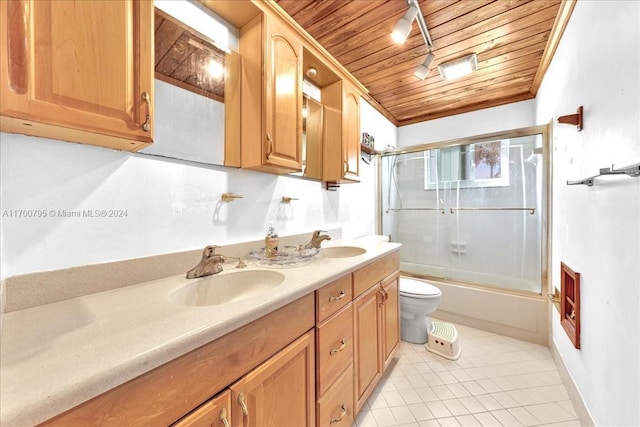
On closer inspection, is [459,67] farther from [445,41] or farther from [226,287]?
[226,287]

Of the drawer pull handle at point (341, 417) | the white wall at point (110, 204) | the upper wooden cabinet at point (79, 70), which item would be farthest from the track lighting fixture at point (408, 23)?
the drawer pull handle at point (341, 417)

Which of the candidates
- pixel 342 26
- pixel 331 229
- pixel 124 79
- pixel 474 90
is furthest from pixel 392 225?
pixel 124 79

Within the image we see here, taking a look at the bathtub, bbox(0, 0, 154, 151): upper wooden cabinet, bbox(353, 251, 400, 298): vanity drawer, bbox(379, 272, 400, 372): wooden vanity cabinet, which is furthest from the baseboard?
bbox(0, 0, 154, 151): upper wooden cabinet

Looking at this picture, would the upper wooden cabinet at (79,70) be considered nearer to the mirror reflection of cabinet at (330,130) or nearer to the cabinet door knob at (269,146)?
the cabinet door knob at (269,146)

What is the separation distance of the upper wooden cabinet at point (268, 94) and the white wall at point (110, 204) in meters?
0.21

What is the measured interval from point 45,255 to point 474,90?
3183 mm

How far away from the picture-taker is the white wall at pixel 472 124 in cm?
253

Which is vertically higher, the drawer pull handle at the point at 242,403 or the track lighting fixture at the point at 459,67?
the track lighting fixture at the point at 459,67

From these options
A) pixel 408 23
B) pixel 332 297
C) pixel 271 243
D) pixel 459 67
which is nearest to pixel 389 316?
pixel 332 297

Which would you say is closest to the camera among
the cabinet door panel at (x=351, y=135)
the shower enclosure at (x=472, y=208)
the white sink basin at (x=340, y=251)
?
the white sink basin at (x=340, y=251)

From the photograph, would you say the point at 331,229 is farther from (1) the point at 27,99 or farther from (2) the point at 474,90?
(2) the point at 474,90

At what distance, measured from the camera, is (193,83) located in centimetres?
109

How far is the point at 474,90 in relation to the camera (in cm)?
240

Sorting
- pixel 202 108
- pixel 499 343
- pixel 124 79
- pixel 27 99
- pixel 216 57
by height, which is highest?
pixel 216 57
